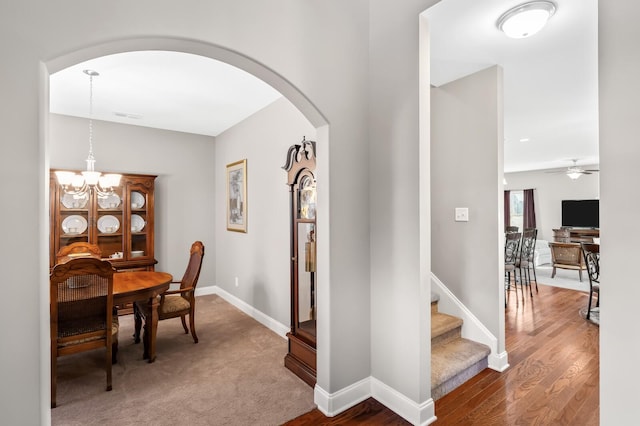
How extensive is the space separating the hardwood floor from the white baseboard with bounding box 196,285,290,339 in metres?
1.46

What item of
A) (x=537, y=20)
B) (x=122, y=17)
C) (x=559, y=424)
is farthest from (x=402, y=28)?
(x=559, y=424)

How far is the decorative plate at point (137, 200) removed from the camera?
4.48m

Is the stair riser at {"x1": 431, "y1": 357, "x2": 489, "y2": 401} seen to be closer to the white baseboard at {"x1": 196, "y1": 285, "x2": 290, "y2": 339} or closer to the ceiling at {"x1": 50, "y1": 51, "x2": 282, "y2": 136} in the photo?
the white baseboard at {"x1": 196, "y1": 285, "x2": 290, "y2": 339}

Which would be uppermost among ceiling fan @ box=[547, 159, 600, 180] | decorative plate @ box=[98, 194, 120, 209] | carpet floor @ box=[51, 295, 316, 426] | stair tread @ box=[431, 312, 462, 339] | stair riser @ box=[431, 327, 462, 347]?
ceiling fan @ box=[547, 159, 600, 180]

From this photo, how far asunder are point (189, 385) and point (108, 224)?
2.87m

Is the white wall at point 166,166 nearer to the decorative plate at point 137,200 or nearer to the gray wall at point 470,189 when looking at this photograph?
the decorative plate at point 137,200

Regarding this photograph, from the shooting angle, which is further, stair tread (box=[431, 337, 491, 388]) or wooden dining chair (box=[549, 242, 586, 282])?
wooden dining chair (box=[549, 242, 586, 282])

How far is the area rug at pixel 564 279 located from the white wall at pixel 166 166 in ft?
20.5

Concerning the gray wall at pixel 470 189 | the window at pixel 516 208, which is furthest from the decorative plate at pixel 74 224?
the window at pixel 516 208

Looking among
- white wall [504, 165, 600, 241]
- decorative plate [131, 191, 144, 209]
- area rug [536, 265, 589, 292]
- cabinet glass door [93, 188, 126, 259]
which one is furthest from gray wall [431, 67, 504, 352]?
white wall [504, 165, 600, 241]

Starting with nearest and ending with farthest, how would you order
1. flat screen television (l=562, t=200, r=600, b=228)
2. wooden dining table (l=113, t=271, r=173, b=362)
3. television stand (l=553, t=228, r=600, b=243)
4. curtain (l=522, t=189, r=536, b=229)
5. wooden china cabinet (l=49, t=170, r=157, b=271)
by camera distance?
wooden dining table (l=113, t=271, r=173, b=362), wooden china cabinet (l=49, t=170, r=157, b=271), television stand (l=553, t=228, r=600, b=243), flat screen television (l=562, t=200, r=600, b=228), curtain (l=522, t=189, r=536, b=229)

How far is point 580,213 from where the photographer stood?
8.91 m

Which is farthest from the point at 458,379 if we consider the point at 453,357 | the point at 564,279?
the point at 564,279

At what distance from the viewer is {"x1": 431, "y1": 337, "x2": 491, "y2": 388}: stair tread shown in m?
2.33
